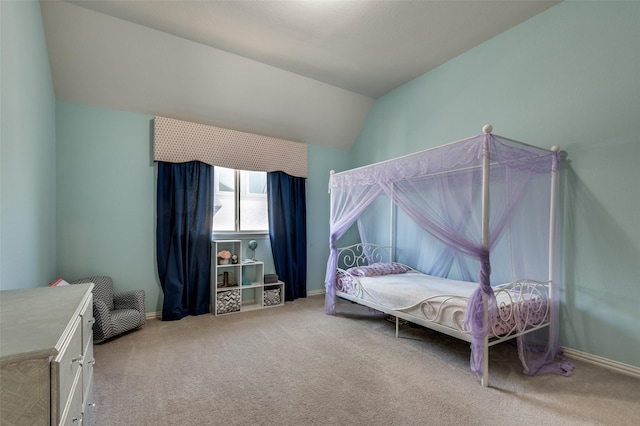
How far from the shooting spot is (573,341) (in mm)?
2998

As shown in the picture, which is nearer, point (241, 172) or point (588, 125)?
point (588, 125)

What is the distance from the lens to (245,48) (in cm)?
375

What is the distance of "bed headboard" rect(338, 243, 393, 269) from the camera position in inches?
193

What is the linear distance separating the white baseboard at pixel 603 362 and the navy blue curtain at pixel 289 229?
139 inches

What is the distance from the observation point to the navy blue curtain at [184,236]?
4023 millimetres

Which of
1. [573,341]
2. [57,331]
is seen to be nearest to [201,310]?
[57,331]

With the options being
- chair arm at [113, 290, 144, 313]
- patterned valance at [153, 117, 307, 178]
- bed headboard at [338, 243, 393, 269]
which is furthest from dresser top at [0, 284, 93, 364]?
bed headboard at [338, 243, 393, 269]

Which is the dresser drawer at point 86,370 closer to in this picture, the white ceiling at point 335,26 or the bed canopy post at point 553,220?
the white ceiling at point 335,26

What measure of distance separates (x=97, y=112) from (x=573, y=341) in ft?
19.4

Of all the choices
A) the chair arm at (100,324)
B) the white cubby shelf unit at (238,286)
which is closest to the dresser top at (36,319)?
the chair arm at (100,324)

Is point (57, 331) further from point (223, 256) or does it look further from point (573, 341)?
point (573, 341)

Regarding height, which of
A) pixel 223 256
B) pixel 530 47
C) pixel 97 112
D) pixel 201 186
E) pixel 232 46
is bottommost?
pixel 223 256

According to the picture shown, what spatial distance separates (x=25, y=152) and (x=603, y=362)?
5345 mm

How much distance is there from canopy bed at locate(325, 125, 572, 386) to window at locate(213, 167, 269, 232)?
1799 mm
